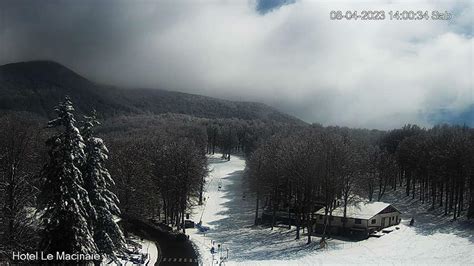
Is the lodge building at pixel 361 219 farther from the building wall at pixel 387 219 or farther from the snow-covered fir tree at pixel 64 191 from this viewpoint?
the snow-covered fir tree at pixel 64 191

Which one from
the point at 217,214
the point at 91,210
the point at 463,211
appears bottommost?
the point at 217,214

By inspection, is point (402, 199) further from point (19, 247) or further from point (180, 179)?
point (19, 247)

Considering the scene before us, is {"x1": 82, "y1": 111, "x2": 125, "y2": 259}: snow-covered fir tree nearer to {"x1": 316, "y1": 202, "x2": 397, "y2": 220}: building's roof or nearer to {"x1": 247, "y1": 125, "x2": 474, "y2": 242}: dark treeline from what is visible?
{"x1": 247, "y1": 125, "x2": 474, "y2": 242}: dark treeline

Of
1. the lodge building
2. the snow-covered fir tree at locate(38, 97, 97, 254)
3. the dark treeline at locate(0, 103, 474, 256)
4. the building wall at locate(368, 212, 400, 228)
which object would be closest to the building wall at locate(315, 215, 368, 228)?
the lodge building

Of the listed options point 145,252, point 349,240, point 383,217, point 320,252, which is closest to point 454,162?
point 383,217

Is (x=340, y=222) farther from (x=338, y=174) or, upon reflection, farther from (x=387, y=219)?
(x=338, y=174)

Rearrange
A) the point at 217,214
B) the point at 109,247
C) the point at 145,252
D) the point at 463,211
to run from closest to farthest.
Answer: the point at 109,247 < the point at 145,252 < the point at 463,211 < the point at 217,214
